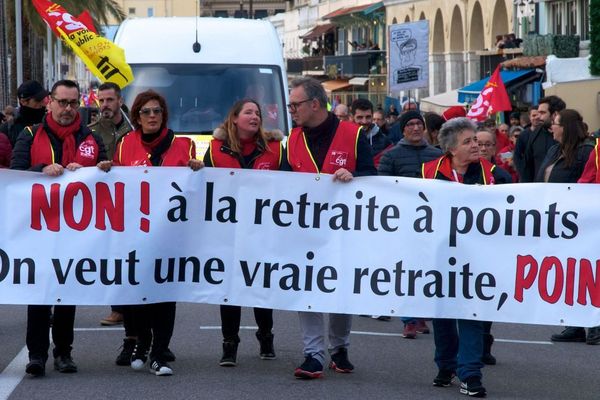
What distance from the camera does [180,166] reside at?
9789 mm

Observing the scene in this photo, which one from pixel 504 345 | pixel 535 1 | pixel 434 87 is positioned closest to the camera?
pixel 504 345

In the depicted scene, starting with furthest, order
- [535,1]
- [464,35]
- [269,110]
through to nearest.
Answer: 1. [464,35]
2. [535,1]
3. [269,110]

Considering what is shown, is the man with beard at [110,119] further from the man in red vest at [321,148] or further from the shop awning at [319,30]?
the shop awning at [319,30]

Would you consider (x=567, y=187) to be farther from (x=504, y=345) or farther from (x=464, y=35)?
(x=464, y=35)

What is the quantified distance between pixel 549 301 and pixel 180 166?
8.38 ft

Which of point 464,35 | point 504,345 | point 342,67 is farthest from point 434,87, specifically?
point 504,345

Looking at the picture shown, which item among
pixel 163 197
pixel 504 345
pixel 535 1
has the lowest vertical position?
pixel 504 345

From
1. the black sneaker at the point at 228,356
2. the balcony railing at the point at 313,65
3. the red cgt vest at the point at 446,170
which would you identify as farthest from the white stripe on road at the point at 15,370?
→ the balcony railing at the point at 313,65

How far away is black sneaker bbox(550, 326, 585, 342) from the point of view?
1273 centimetres

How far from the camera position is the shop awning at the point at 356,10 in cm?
7188

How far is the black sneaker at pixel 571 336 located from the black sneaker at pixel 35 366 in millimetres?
5021

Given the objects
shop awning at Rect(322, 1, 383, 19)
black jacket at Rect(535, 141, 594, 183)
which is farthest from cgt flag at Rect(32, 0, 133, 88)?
shop awning at Rect(322, 1, 383, 19)

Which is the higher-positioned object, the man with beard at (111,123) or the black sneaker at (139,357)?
the man with beard at (111,123)

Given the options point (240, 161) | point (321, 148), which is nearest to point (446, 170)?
point (321, 148)
